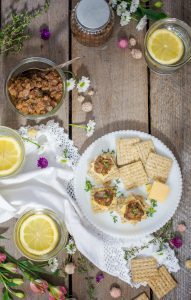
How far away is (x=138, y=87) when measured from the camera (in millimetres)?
2186

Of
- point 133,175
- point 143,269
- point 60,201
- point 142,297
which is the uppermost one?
point 133,175

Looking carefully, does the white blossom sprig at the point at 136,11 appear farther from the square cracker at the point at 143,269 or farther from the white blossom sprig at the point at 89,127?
the square cracker at the point at 143,269

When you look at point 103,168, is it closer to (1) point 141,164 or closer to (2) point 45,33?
(1) point 141,164

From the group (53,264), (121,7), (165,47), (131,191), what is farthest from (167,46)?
(53,264)

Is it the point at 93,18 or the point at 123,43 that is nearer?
the point at 93,18

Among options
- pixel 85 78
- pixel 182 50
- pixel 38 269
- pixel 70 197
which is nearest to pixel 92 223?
pixel 70 197

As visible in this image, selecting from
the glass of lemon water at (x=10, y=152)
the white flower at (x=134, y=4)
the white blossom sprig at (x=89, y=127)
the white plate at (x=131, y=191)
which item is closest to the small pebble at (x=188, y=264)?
the white plate at (x=131, y=191)

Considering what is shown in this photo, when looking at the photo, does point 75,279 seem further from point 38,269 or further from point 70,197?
point 70,197

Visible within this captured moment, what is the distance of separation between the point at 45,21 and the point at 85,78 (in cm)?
28

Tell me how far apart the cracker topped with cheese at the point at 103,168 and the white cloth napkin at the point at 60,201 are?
9cm

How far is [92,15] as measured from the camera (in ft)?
6.68

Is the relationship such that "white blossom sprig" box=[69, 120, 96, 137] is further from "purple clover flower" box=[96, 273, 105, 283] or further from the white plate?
"purple clover flower" box=[96, 273, 105, 283]

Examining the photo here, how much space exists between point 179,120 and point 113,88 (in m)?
0.28

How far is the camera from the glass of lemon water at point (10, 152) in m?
2.07
